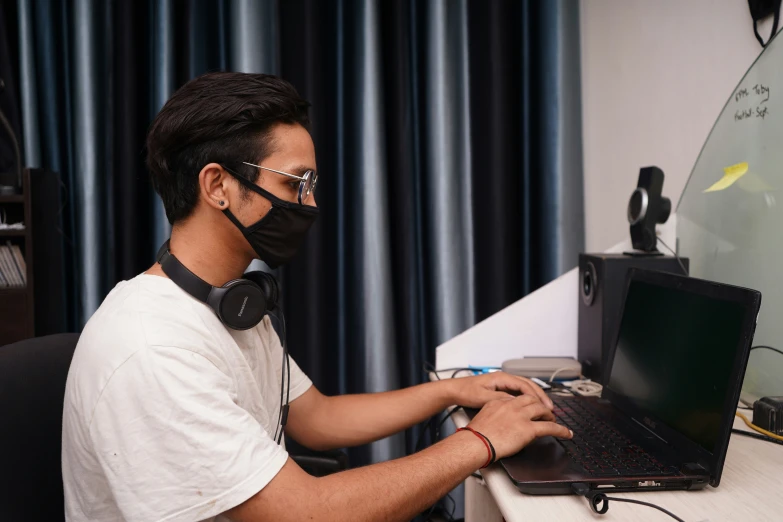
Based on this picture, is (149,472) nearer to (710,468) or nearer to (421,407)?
(421,407)

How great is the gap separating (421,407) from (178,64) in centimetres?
142

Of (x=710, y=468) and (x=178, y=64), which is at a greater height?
(x=178, y=64)

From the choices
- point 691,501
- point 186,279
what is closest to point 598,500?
point 691,501

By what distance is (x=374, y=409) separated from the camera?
4.12ft

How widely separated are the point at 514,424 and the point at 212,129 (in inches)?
24.3

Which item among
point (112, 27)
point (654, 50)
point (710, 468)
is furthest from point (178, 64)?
point (710, 468)

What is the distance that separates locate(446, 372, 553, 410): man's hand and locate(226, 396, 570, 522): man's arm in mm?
173

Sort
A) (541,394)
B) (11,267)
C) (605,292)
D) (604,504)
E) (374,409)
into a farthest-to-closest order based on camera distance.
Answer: (11,267)
(605,292)
(374,409)
(541,394)
(604,504)

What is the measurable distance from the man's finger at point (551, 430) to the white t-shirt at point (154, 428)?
38 cm

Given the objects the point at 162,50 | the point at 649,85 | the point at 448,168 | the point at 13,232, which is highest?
A: the point at 162,50

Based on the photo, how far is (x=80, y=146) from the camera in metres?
1.99

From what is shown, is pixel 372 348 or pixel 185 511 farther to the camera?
pixel 372 348

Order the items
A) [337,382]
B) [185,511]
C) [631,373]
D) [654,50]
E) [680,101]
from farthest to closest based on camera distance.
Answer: [337,382]
[654,50]
[680,101]
[631,373]
[185,511]

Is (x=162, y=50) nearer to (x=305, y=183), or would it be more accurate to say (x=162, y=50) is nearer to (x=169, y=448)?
(x=305, y=183)
